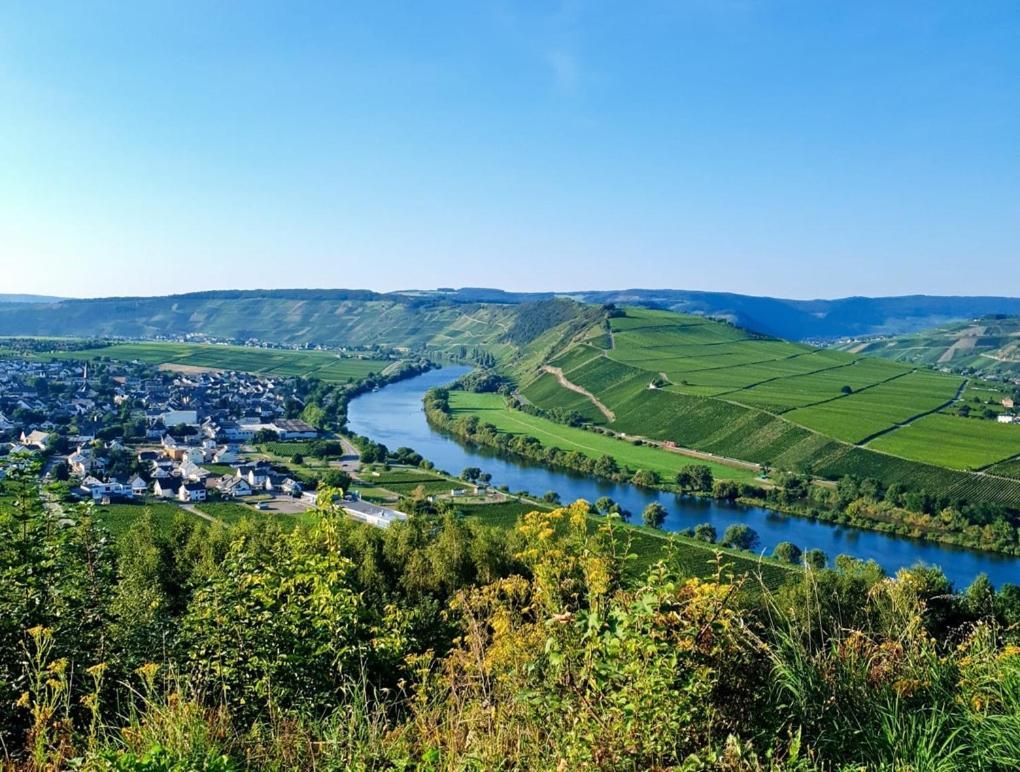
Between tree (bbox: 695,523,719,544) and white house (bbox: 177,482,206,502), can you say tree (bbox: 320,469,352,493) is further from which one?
tree (bbox: 695,523,719,544)

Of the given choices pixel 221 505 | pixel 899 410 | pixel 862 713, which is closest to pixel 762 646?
pixel 862 713

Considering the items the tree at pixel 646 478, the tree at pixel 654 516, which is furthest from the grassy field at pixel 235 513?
the tree at pixel 646 478

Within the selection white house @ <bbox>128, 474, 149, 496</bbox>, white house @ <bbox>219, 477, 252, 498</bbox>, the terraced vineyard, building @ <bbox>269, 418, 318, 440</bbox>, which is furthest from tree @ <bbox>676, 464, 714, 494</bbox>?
white house @ <bbox>128, 474, 149, 496</bbox>

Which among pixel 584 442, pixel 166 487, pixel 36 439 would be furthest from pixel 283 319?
pixel 166 487

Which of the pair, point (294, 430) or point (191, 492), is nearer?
point (191, 492)

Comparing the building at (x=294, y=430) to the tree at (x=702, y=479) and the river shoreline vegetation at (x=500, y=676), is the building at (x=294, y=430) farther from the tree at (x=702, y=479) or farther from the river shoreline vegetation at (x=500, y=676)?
the river shoreline vegetation at (x=500, y=676)

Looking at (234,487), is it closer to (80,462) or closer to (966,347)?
(80,462)
